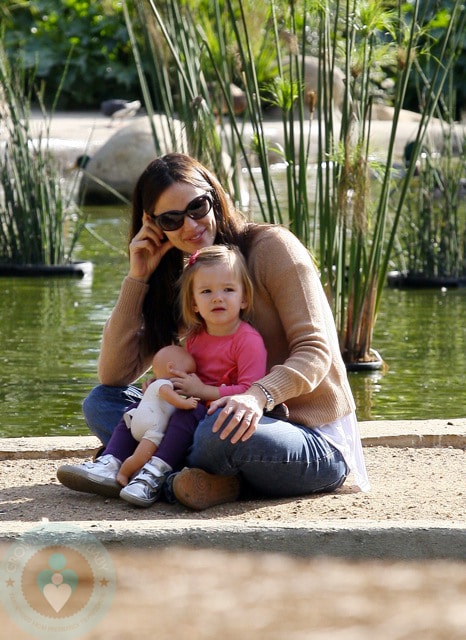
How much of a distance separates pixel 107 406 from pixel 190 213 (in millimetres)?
517

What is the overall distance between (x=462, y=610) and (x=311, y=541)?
0.38 metres

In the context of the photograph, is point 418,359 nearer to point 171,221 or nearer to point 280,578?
point 171,221

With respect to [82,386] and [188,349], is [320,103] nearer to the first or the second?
[82,386]

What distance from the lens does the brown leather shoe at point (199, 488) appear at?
8.68ft

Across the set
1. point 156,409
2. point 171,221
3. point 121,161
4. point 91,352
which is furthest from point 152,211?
point 121,161

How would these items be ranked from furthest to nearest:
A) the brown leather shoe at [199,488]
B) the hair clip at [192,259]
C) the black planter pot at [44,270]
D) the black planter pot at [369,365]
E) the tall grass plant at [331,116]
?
the black planter pot at [44,270], the black planter pot at [369,365], the tall grass plant at [331,116], the hair clip at [192,259], the brown leather shoe at [199,488]

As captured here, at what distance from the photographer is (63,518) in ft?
8.66

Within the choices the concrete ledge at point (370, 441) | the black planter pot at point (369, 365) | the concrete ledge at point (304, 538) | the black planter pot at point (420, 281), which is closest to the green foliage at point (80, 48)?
the black planter pot at point (420, 281)

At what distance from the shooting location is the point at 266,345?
2844 millimetres

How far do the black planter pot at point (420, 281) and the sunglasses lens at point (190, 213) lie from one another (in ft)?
12.2

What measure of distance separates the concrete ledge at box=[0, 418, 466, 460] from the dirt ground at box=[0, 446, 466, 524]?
0.11m

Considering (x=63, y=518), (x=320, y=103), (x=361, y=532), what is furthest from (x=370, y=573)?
(x=320, y=103)

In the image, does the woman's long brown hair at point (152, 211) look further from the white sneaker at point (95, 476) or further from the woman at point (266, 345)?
the white sneaker at point (95, 476)

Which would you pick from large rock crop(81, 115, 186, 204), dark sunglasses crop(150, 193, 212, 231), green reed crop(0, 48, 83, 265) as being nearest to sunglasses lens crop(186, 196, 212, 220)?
dark sunglasses crop(150, 193, 212, 231)
